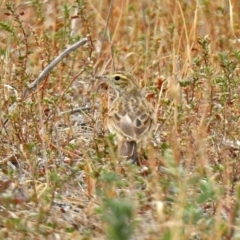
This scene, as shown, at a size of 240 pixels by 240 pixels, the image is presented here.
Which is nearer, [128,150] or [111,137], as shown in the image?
[111,137]

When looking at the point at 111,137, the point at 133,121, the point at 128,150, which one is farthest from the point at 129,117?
the point at 111,137

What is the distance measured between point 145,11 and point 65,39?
1203 mm

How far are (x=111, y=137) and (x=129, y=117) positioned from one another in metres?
1.23

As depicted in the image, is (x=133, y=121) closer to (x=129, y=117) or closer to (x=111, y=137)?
(x=129, y=117)

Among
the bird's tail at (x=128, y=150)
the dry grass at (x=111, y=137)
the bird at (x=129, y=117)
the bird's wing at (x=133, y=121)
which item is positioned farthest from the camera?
the bird's wing at (x=133, y=121)

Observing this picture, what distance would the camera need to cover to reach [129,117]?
6.57 m

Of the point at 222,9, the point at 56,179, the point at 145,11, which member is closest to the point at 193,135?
the point at 56,179

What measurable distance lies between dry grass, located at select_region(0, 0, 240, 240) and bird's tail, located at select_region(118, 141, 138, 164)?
9cm

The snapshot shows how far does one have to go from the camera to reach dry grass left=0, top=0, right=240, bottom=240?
4336 millimetres

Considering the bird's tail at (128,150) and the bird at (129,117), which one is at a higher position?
the bird at (129,117)

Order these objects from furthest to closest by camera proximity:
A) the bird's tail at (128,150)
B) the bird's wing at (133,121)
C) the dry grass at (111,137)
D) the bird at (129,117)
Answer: the bird's wing at (133,121), the bird at (129,117), the bird's tail at (128,150), the dry grass at (111,137)

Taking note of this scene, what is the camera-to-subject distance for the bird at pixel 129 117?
6133mm

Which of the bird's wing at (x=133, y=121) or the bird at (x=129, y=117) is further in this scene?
the bird's wing at (x=133, y=121)

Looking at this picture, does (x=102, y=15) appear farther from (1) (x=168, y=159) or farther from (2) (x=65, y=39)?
(1) (x=168, y=159)
